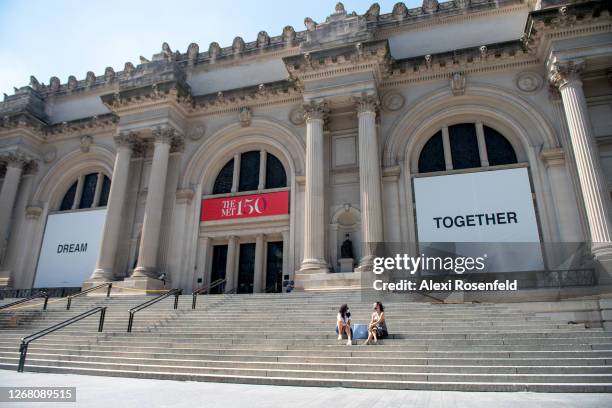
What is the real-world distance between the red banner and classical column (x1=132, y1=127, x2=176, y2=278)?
2.28 m

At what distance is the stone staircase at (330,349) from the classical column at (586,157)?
5.55m

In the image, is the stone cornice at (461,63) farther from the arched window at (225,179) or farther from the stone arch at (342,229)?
the arched window at (225,179)

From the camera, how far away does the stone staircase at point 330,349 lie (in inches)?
290

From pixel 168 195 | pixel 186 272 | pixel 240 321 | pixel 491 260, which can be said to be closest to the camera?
pixel 240 321

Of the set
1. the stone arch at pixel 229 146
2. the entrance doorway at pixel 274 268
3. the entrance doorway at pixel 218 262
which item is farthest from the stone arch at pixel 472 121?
the entrance doorway at pixel 218 262

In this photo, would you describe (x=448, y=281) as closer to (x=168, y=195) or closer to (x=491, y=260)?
(x=491, y=260)

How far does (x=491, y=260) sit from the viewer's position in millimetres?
15891

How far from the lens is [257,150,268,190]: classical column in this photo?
20.5 meters

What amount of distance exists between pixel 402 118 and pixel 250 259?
33.2 feet

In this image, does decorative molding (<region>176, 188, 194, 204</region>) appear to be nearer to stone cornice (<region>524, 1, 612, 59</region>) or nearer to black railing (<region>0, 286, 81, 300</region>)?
black railing (<region>0, 286, 81, 300</region>)

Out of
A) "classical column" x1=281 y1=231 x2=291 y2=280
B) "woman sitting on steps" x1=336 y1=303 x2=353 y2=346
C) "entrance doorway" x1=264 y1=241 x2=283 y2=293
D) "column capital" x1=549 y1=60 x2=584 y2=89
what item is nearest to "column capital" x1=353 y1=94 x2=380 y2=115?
"classical column" x1=281 y1=231 x2=291 y2=280

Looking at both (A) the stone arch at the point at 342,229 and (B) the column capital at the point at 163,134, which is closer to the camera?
(A) the stone arch at the point at 342,229

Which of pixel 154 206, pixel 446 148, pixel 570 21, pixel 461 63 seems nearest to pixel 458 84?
pixel 461 63

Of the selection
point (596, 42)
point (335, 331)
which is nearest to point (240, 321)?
point (335, 331)
